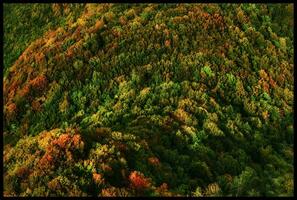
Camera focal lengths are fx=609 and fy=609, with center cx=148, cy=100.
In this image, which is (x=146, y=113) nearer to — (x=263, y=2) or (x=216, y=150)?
(x=216, y=150)

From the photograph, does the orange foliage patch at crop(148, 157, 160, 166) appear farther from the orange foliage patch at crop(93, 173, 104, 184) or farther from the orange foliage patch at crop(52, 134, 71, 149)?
the orange foliage patch at crop(52, 134, 71, 149)

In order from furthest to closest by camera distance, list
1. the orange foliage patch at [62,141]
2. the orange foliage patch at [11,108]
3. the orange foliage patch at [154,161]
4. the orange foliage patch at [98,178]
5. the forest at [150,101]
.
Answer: the orange foliage patch at [11,108] < the orange foliage patch at [62,141] < the orange foliage patch at [154,161] < the forest at [150,101] < the orange foliage patch at [98,178]

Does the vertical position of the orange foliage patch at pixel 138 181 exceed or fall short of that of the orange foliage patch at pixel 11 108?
it exceeds it

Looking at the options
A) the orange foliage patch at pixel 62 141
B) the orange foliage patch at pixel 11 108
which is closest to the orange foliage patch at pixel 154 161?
the orange foliage patch at pixel 62 141

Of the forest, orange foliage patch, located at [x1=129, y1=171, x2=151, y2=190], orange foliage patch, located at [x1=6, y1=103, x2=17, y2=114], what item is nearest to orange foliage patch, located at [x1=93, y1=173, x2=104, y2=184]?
the forest

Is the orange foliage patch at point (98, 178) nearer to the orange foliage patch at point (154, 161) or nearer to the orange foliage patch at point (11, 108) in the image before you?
the orange foliage patch at point (154, 161)

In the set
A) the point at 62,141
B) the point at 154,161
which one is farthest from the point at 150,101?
the point at 62,141

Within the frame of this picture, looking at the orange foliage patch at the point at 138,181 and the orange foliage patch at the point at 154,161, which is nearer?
the orange foliage patch at the point at 138,181

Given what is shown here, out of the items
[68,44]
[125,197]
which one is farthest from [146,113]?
[68,44]

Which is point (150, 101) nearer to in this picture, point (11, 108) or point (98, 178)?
point (98, 178)
